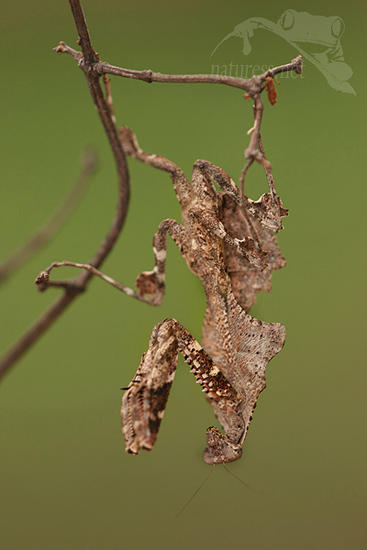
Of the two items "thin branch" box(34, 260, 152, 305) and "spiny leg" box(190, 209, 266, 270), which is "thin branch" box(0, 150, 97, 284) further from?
"spiny leg" box(190, 209, 266, 270)

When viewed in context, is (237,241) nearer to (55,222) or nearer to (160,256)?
(160,256)

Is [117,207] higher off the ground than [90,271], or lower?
higher

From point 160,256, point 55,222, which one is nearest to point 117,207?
point 160,256

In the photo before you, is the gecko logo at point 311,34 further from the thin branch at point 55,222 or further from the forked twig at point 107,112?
the thin branch at point 55,222

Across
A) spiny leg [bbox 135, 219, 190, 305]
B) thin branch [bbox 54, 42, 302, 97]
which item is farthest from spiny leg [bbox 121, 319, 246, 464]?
thin branch [bbox 54, 42, 302, 97]

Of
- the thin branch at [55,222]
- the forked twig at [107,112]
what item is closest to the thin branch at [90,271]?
the forked twig at [107,112]

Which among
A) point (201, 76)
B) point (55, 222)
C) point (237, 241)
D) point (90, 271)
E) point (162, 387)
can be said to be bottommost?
point (162, 387)
